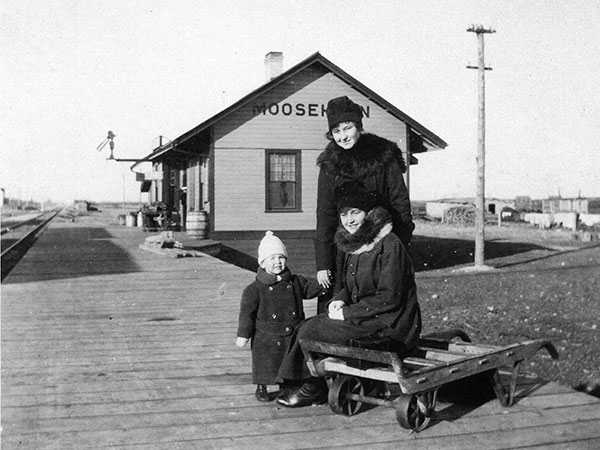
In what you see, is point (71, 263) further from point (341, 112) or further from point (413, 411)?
point (413, 411)

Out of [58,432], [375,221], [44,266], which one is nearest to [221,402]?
[58,432]

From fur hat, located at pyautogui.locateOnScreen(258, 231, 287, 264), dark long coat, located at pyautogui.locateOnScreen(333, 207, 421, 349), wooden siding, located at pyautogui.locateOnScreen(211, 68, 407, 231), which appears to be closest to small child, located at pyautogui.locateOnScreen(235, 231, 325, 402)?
fur hat, located at pyautogui.locateOnScreen(258, 231, 287, 264)

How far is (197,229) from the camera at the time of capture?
20.7 m

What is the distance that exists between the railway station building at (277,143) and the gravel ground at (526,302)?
839 mm

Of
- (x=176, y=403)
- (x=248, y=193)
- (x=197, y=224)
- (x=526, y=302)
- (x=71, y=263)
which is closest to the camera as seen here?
(x=176, y=403)

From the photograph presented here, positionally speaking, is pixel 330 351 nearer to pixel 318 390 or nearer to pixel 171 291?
pixel 318 390

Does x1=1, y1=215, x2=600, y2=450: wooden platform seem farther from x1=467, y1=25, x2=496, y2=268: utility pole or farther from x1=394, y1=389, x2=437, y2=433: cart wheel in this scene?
x1=467, y1=25, x2=496, y2=268: utility pole

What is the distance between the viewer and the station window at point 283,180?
20.0 meters

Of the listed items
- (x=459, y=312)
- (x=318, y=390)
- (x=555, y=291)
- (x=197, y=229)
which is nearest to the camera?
(x=318, y=390)

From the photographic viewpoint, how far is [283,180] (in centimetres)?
2005

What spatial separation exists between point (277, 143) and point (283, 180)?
1059mm

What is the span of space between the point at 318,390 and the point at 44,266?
10852 millimetres

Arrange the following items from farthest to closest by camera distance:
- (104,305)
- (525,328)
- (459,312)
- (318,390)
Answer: (459,312) → (525,328) → (104,305) → (318,390)

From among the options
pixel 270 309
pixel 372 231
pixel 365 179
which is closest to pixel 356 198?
pixel 372 231
